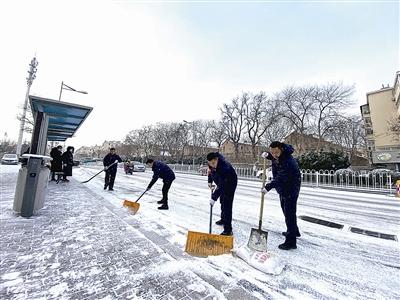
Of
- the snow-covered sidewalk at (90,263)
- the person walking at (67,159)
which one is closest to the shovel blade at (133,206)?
the snow-covered sidewalk at (90,263)

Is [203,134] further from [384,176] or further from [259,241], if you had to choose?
[259,241]

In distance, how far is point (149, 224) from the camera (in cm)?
451


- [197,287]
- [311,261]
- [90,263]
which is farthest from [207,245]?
[90,263]

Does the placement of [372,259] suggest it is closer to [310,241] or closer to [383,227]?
[310,241]

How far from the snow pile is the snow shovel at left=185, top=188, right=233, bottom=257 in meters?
0.16

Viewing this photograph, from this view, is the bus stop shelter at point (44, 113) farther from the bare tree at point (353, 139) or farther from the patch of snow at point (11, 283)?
the bare tree at point (353, 139)

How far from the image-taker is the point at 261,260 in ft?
9.21

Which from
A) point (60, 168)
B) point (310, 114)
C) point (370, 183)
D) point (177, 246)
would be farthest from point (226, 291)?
point (310, 114)

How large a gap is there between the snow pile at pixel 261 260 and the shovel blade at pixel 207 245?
0.16 meters

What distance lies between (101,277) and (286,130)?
38619mm

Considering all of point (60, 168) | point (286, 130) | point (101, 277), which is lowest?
point (101, 277)

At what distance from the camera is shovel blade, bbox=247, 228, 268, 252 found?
3004 millimetres

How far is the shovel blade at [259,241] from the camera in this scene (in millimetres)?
3004

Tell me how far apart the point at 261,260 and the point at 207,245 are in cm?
74
